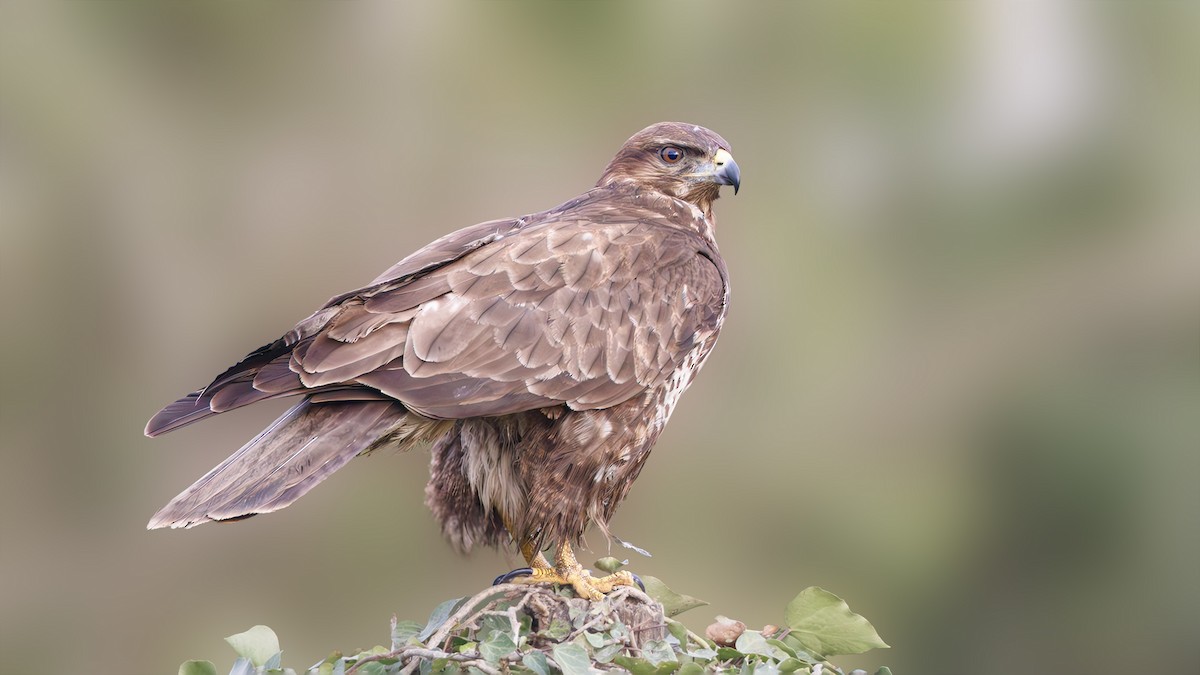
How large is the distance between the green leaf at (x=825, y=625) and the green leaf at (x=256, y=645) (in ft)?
2.86

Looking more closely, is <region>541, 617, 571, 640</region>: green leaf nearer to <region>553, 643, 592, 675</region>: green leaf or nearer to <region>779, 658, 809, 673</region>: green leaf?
<region>553, 643, 592, 675</region>: green leaf

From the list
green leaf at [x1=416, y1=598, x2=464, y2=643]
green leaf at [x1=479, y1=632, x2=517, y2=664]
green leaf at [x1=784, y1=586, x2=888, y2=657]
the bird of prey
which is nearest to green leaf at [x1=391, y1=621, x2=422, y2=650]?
green leaf at [x1=416, y1=598, x2=464, y2=643]

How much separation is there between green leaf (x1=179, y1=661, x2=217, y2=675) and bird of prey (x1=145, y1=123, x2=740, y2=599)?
0.33 metres

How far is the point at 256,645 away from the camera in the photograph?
1.92 meters

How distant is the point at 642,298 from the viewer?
106 inches

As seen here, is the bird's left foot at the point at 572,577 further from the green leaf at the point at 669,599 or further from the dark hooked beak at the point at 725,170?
the dark hooked beak at the point at 725,170

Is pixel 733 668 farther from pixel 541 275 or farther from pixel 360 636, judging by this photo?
pixel 360 636

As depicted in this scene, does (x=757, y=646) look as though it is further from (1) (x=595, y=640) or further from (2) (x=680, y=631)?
(1) (x=595, y=640)

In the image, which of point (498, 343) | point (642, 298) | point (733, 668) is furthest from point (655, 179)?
point (733, 668)

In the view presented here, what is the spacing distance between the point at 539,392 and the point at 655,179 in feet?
2.79

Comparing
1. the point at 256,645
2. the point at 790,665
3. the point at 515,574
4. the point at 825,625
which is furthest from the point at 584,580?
the point at 256,645

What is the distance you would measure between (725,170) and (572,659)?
1.55 metres

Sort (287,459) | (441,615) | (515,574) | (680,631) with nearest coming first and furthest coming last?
(680,631), (441,615), (287,459), (515,574)

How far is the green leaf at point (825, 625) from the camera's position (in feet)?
6.93
